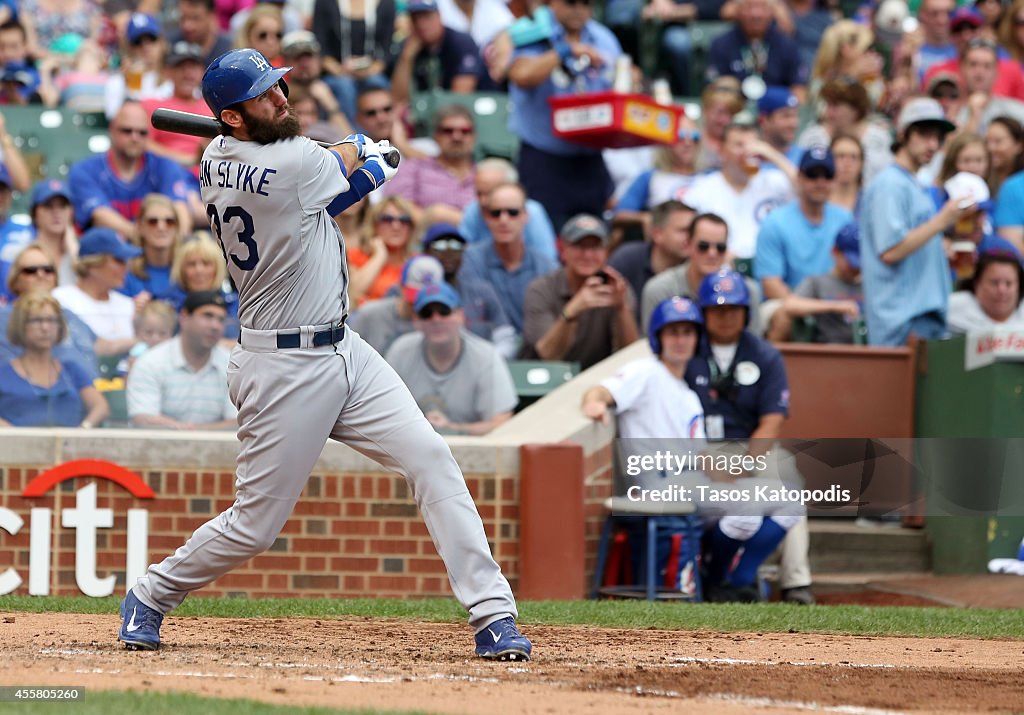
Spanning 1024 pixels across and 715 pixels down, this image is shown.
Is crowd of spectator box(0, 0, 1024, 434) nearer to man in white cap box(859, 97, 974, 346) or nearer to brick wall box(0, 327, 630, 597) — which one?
man in white cap box(859, 97, 974, 346)

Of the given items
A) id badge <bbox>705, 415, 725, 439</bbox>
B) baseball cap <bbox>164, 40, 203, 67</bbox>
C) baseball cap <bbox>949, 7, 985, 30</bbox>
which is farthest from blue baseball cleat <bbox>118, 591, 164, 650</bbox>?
baseball cap <bbox>949, 7, 985, 30</bbox>

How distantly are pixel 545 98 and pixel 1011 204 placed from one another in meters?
3.37

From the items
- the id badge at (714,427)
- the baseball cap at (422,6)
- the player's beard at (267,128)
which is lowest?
the id badge at (714,427)

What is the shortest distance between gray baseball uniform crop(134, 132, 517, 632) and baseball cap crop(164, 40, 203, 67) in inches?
262

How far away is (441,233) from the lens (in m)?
10.2

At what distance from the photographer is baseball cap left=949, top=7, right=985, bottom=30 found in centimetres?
1372

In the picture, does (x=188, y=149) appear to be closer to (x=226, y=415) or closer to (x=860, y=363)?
(x=226, y=415)

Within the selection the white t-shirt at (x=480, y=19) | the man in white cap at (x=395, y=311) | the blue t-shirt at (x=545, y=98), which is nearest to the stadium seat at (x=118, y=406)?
the man in white cap at (x=395, y=311)

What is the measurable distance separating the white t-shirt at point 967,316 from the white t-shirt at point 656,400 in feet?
7.73

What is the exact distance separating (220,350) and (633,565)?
248 centimetres

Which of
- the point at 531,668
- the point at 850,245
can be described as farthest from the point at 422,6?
the point at 531,668

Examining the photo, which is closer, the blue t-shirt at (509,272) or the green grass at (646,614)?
the green grass at (646,614)

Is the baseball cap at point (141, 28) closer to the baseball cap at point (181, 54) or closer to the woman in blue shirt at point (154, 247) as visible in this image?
the baseball cap at point (181, 54)

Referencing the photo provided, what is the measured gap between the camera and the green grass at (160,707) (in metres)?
4.64
